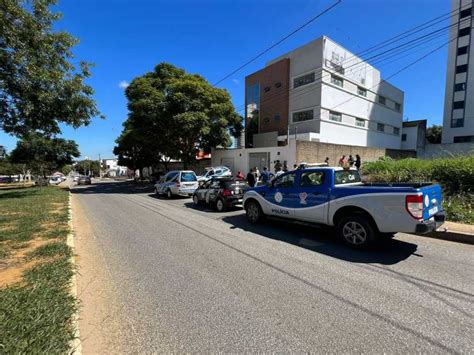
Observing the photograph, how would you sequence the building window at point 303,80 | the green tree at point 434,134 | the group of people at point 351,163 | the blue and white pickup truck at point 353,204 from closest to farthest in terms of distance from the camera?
the blue and white pickup truck at point 353,204, the group of people at point 351,163, the building window at point 303,80, the green tree at point 434,134

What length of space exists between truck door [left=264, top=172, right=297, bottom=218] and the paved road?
2.79 feet

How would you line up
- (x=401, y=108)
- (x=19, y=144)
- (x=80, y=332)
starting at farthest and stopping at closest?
(x=401, y=108), (x=19, y=144), (x=80, y=332)

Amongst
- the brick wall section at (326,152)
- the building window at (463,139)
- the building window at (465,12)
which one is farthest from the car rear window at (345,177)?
the building window at (465,12)

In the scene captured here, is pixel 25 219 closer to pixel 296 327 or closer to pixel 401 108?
pixel 296 327

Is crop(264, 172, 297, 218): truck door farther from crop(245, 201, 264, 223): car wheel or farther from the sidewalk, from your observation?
the sidewalk

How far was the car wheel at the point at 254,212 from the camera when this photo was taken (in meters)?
7.86

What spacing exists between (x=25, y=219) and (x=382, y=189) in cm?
1007

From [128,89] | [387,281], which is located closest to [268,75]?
[128,89]

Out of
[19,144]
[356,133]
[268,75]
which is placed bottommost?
[19,144]

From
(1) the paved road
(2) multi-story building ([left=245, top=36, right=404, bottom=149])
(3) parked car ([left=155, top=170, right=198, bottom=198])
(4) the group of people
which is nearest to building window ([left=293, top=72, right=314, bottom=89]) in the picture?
(2) multi-story building ([left=245, top=36, right=404, bottom=149])

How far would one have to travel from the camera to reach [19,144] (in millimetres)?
29109

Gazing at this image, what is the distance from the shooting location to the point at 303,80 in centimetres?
2925

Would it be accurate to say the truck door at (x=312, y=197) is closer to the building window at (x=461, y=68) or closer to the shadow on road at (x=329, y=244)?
the shadow on road at (x=329, y=244)

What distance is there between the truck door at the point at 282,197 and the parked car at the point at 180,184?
9058 mm
